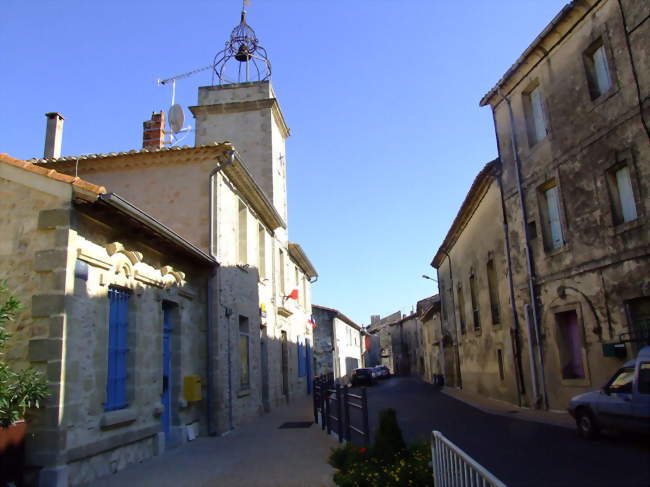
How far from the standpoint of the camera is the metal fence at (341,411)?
7.61 metres

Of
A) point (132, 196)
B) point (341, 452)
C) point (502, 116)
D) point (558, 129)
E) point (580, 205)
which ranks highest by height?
point (502, 116)

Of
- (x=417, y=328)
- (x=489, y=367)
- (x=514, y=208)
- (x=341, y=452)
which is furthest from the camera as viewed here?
(x=417, y=328)

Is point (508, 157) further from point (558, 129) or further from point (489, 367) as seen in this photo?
point (489, 367)

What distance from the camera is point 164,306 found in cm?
1045

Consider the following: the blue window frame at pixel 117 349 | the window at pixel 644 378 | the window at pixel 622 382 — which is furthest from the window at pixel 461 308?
the blue window frame at pixel 117 349

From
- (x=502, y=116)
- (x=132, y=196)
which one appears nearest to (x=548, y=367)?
(x=502, y=116)

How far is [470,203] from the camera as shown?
20375 millimetres

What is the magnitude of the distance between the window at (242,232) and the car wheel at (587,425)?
8826mm

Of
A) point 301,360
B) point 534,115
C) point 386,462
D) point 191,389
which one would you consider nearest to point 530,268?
point 534,115

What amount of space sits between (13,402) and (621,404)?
813 centimetres

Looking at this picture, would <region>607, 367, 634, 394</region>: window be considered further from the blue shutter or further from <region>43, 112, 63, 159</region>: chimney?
the blue shutter

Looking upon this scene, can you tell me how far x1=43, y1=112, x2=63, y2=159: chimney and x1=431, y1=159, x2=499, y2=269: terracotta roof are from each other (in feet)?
39.3

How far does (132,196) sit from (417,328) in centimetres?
3977

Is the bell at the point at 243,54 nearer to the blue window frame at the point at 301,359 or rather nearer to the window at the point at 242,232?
the window at the point at 242,232
